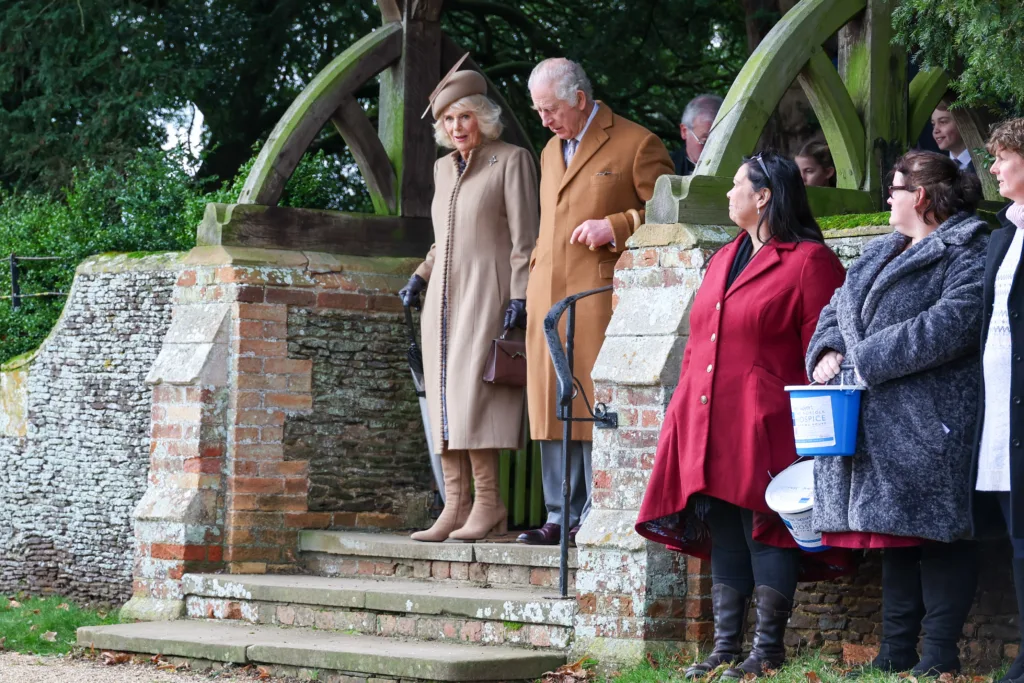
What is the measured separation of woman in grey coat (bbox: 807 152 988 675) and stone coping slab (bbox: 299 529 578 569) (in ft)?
5.46

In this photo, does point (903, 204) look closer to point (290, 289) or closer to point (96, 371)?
point (290, 289)

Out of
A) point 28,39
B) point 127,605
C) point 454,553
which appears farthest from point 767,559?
point 28,39

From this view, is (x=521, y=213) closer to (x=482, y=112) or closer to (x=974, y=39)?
(x=482, y=112)

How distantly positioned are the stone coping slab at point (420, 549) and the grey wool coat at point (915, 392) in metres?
1.72

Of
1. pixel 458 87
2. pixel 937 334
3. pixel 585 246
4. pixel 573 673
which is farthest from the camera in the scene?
pixel 458 87

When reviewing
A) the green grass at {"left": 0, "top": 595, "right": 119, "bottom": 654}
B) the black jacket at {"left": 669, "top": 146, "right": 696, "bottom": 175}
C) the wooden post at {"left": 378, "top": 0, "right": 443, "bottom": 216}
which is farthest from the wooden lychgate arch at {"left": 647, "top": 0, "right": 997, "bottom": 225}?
the green grass at {"left": 0, "top": 595, "right": 119, "bottom": 654}

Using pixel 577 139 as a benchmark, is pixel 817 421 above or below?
below

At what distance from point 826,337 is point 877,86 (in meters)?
1.88

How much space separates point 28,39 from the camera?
1070 centimetres

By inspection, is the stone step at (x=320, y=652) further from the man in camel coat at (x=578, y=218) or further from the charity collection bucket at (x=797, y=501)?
the charity collection bucket at (x=797, y=501)

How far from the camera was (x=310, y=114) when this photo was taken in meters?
8.01

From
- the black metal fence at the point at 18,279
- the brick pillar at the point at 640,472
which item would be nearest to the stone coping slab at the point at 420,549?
the brick pillar at the point at 640,472

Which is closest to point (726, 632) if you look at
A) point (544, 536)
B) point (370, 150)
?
point (544, 536)

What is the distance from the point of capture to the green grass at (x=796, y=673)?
4668 millimetres
